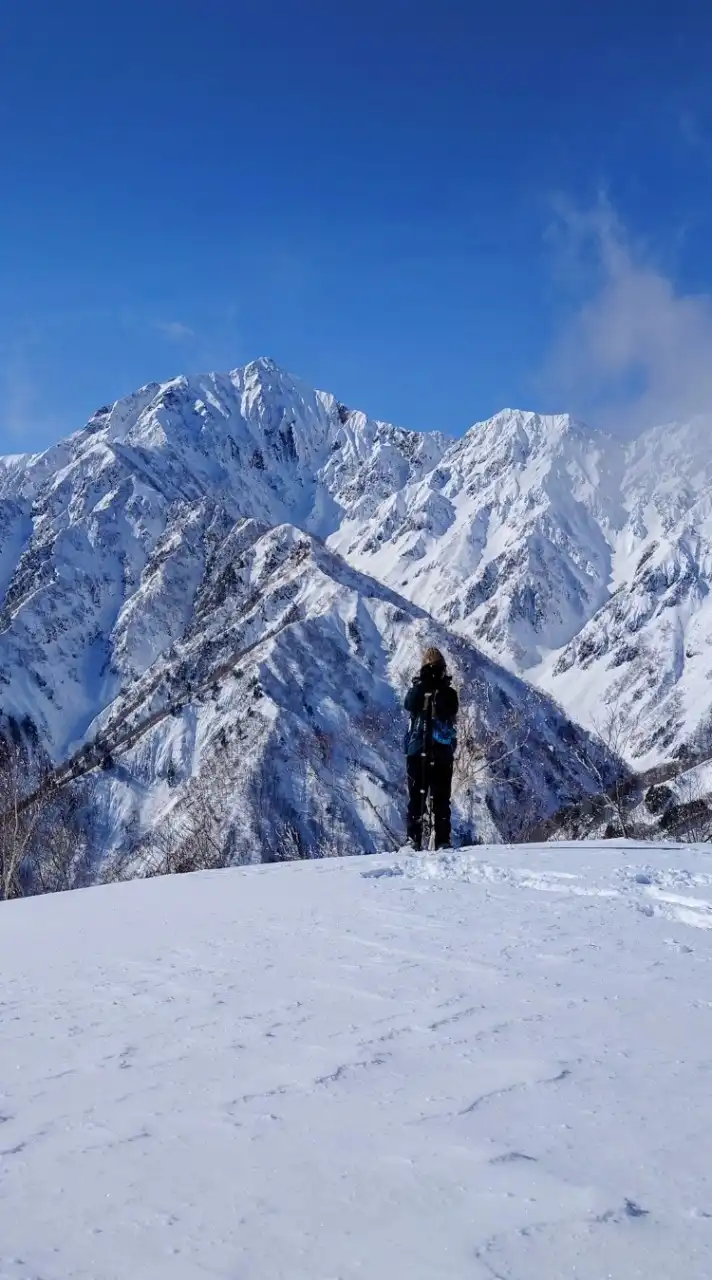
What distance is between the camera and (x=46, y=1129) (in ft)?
11.6

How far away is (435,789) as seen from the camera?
1154cm

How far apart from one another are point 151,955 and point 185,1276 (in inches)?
151

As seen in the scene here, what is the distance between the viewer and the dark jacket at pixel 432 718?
1155cm

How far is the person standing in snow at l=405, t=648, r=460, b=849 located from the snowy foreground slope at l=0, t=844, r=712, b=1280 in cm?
430

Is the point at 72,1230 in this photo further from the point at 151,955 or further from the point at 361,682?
the point at 361,682

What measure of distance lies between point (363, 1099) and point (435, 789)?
786 cm

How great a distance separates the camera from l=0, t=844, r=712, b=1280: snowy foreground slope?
108 inches

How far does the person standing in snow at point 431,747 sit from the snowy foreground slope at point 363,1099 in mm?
4301

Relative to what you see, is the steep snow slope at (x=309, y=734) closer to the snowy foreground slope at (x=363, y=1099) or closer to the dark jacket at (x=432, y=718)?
the dark jacket at (x=432, y=718)

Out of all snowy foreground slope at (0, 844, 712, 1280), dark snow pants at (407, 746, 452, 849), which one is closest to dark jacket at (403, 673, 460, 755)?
dark snow pants at (407, 746, 452, 849)

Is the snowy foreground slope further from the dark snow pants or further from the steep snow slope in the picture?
the steep snow slope

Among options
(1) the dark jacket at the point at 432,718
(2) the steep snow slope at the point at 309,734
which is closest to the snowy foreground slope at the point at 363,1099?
(1) the dark jacket at the point at 432,718

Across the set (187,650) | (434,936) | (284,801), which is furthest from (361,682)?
(434,936)

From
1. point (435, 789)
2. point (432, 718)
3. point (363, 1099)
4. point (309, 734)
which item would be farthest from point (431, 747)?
point (309, 734)
